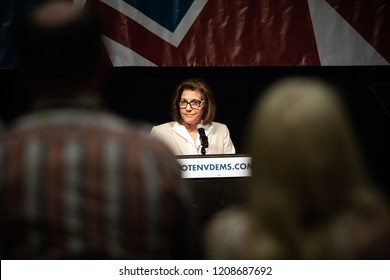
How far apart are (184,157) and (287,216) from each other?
3856mm

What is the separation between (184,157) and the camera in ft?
16.7

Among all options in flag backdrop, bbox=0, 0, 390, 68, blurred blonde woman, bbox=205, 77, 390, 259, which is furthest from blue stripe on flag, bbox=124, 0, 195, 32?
blurred blonde woman, bbox=205, 77, 390, 259

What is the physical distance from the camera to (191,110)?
561 cm

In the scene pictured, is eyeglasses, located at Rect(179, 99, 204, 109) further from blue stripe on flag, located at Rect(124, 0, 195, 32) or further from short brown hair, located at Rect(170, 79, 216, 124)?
blue stripe on flag, located at Rect(124, 0, 195, 32)

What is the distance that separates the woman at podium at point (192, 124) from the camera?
5.53 meters

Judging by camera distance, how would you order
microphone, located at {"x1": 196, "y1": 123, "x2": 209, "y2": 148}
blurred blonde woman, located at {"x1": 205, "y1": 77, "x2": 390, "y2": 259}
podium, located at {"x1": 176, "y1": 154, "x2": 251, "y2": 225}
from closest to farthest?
blurred blonde woman, located at {"x1": 205, "y1": 77, "x2": 390, "y2": 259}, podium, located at {"x1": 176, "y1": 154, "x2": 251, "y2": 225}, microphone, located at {"x1": 196, "y1": 123, "x2": 209, "y2": 148}

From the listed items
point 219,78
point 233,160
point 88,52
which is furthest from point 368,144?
point 88,52

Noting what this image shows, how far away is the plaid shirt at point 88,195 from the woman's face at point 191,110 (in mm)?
4230

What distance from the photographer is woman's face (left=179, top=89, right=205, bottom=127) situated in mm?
5582

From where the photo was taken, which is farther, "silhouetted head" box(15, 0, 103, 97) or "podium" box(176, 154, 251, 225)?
"podium" box(176, 154, 251, 225)

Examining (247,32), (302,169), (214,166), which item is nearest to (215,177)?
(214,166)

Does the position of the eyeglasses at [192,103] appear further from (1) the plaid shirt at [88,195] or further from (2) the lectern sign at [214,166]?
(1) the plaid shirt at [88,195]

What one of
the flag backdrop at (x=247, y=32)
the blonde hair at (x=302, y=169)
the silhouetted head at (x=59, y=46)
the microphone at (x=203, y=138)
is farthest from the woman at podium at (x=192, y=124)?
the blonde hair at (x=302, y=169)

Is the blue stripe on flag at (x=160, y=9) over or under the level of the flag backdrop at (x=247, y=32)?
over
